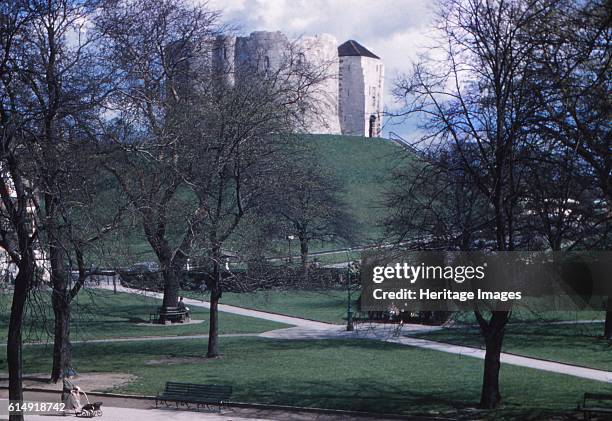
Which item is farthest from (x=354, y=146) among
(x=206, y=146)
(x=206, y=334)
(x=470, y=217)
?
(x=470, y=217)

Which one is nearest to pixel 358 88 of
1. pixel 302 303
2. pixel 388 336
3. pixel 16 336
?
pixel 302 303

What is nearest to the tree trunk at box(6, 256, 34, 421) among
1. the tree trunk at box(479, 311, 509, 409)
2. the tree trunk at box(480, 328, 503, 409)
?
the tree trunk at box(479, 311, 509, 409)

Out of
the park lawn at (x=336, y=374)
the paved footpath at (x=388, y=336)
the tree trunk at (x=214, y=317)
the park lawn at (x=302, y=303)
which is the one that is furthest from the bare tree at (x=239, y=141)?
the park lawn at (x=302, y=303)

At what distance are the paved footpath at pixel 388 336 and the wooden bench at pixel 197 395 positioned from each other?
12.4ft

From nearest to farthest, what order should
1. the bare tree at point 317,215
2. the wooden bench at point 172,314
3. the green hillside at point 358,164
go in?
the wooden bench at point 172,314 < the bare tree at point 317,215 < the green hillside at point 358,164

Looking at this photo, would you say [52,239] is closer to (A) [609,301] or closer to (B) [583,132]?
(B) [583,132]

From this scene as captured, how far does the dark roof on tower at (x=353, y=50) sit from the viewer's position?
111m

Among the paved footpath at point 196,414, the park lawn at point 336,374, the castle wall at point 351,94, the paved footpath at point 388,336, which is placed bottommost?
the paved footpath at point 196,414

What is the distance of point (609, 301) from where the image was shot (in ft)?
65.6

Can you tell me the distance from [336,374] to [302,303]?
1984 centimetres

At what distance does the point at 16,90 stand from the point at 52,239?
2.62 meters

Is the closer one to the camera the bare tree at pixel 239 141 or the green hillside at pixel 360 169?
the bare tree at pixel 239 141

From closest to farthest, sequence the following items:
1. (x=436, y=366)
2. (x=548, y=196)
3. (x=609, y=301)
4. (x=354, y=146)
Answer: (x=548, y=196), (x=609, y=301), (x=436, y=366), (x=354, y=146)

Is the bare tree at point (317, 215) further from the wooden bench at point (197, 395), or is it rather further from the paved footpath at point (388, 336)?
the wooden bench at point (197, 395)
